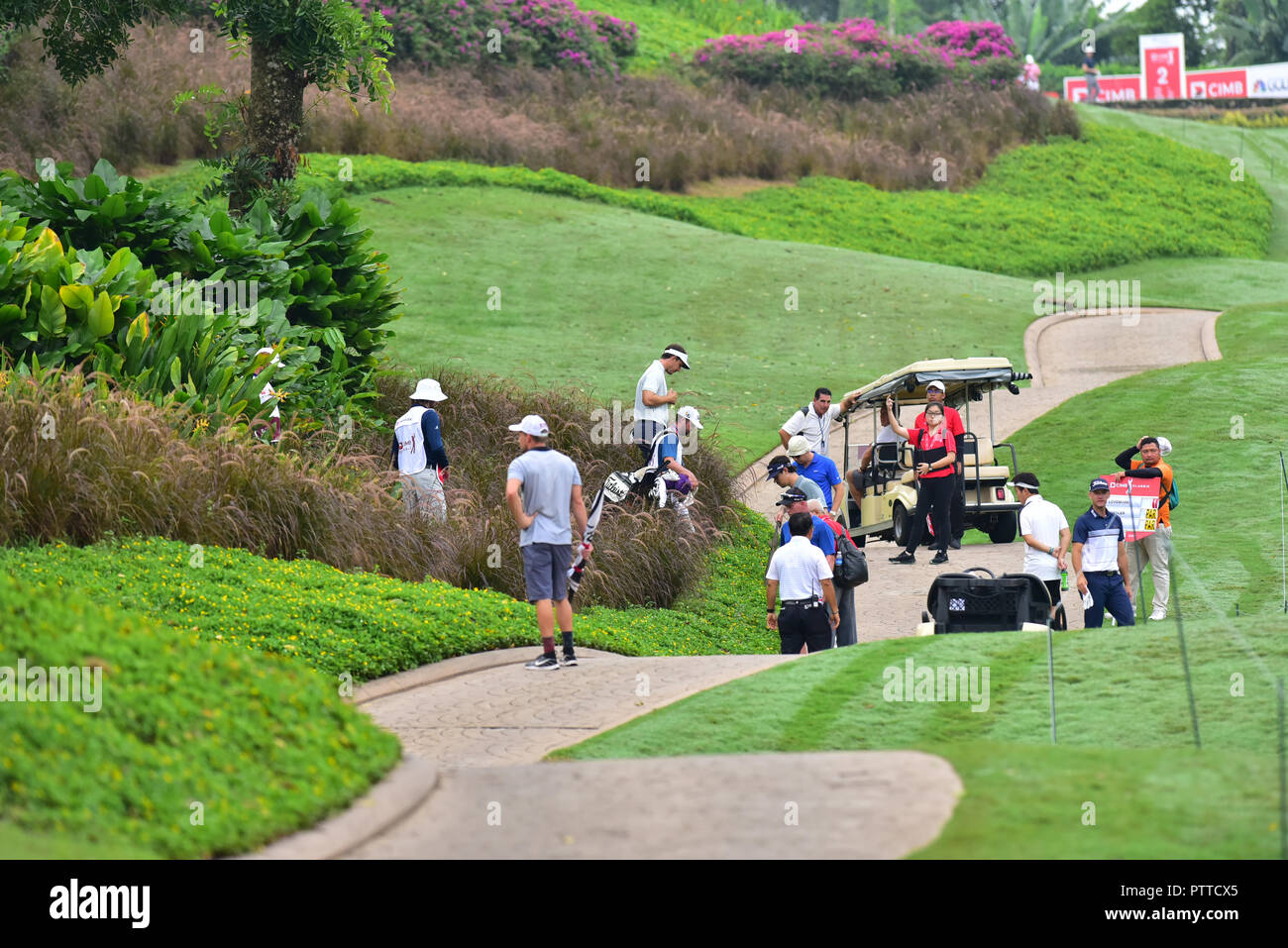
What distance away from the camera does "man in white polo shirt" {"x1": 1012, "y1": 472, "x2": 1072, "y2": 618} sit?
12461 mm

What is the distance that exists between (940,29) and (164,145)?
104ft

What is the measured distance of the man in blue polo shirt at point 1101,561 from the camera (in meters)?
12.4

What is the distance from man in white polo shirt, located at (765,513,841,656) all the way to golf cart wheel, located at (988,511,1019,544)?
6.09 metres

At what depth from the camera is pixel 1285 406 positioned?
2142 centimetres

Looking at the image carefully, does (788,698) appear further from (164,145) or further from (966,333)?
(164,145)

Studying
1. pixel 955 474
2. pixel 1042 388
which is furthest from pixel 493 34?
pixel 955 474

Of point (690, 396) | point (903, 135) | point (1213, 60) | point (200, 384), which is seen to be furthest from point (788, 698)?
point (1213, 60)

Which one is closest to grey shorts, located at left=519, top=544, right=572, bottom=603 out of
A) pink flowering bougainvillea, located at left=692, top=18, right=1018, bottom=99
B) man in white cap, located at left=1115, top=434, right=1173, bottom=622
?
man in white cap, located at left=1115, top=434, right=1173, bottom=622

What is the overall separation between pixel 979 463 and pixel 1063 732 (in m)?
8.80

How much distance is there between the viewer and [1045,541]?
1246cm

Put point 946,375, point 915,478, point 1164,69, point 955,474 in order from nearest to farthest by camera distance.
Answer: point 955,474 → point 915,478 → point 946,375 → point 1164,69

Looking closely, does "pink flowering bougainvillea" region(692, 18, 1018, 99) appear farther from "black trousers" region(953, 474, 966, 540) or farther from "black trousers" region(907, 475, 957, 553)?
"black trousers" region(907, 475, 957, 553)

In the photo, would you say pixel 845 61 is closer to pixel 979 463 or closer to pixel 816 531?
pixel 979 463

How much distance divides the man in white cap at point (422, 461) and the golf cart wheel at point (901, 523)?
544 centimetres
